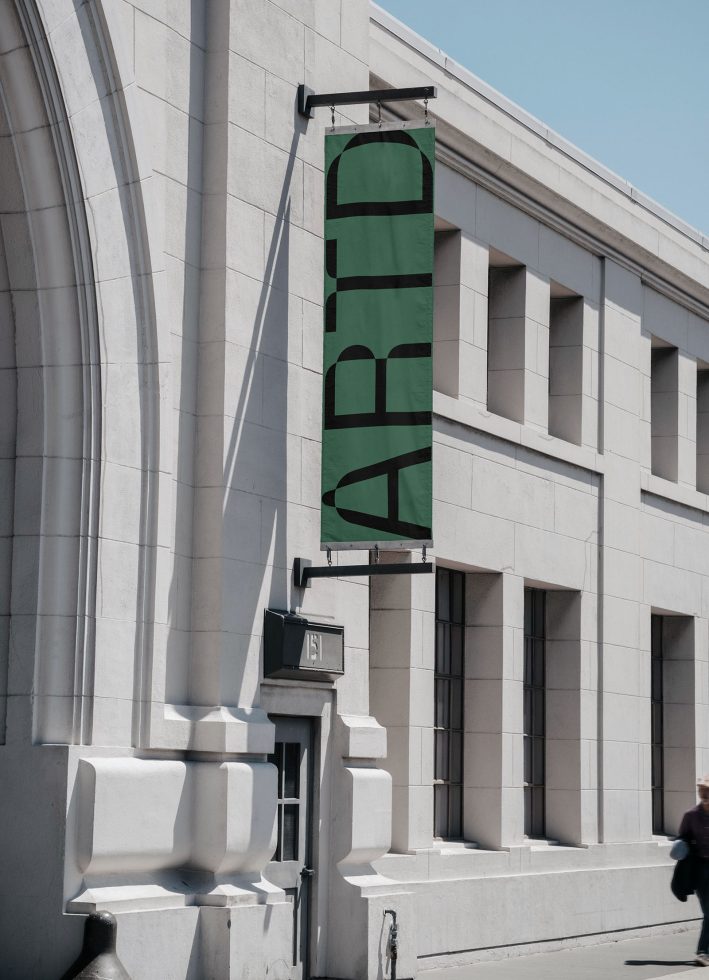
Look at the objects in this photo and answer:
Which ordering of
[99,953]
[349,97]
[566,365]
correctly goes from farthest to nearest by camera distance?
[566,365] → [349,97] → [99,953]

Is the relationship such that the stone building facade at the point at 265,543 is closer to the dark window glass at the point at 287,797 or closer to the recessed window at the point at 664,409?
the dark window glass at the point at 287,797

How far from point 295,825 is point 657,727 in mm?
10551

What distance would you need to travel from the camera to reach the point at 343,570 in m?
14.5

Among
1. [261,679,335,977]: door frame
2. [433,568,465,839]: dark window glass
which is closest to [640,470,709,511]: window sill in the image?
[433,568,465,839]: dark window glass

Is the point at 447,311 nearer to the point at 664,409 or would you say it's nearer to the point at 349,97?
the point at 349,97

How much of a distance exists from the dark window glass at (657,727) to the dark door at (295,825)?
9.76 metres

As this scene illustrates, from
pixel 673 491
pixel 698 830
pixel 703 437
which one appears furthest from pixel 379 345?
pixel 703 437

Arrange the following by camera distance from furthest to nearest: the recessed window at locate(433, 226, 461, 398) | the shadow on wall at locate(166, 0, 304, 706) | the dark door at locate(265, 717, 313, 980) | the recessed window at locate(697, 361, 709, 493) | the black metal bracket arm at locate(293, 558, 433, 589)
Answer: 1. the recessed window at locate(697, 361, 709, 493)
2. the recessed window at locate(433, 226, 461, 398)
3. the dark door at locate(265, 717, 313, 980)
4. the black metal bracket arm at locate(293, 558, 433, 589)
5. the shadow on wall at locate(166, 0, 304, 706)

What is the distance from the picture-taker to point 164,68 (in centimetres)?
1360

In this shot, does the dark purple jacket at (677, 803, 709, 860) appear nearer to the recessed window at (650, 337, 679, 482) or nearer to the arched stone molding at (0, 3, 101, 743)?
the recessed window at (650, 337, 679, 482)

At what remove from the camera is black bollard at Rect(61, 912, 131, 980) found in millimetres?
11445

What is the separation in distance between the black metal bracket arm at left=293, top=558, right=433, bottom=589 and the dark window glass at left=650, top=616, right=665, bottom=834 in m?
10.3

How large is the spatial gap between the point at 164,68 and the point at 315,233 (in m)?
2.29

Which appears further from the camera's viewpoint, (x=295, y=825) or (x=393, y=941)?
(x=393, y=941)
